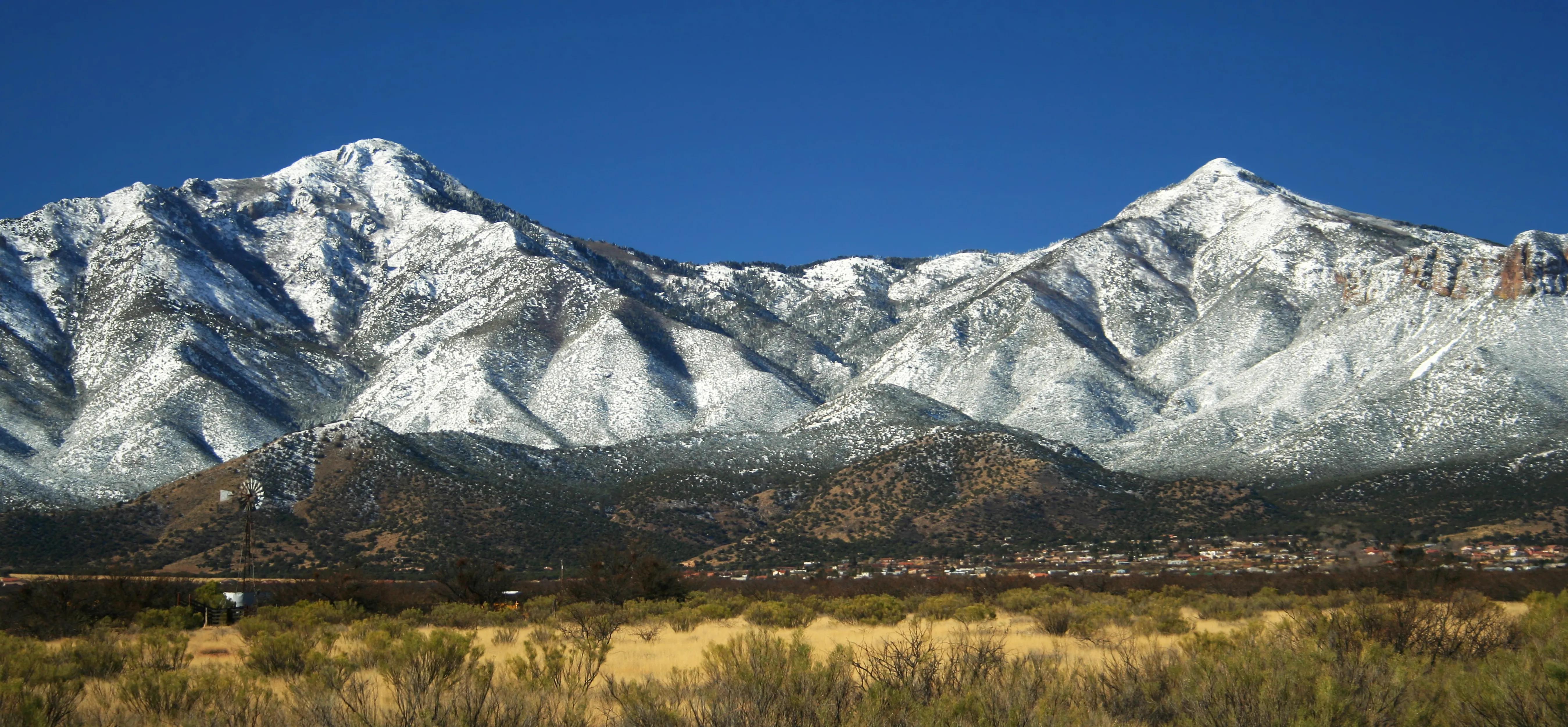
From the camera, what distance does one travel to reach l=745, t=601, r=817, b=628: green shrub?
28.9 metres

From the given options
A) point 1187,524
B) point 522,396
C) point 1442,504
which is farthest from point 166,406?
point 1442,504

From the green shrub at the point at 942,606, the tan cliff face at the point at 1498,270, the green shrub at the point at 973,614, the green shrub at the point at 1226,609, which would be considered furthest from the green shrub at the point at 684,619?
the tan cliff face at the point at 1498,270

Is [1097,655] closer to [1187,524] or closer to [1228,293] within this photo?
[1187,524]

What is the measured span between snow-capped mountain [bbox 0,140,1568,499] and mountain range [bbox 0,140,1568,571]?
1.50 ft

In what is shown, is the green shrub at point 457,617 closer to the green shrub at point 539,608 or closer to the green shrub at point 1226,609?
the green shrub at point 539,608

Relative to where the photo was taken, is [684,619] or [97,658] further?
[684,619]

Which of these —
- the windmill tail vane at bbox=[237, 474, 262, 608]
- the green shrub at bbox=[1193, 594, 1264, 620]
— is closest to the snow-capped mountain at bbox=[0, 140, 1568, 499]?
the windmill tail vane at bbox=[237, 474, 262, 608]

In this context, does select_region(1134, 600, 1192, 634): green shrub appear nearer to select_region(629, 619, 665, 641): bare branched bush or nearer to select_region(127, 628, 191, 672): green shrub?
select_region(629, 619, 665, 641): bare branched bush

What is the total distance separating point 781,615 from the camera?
96.1 ft

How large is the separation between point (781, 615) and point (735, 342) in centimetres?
11758

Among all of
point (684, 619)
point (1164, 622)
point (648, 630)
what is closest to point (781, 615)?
point (684, 619)

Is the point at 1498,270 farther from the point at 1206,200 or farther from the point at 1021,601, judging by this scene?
the point at 1021,601

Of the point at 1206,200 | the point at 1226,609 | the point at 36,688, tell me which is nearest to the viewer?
the point at 36,688

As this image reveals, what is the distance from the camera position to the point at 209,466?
10006 centimetres
